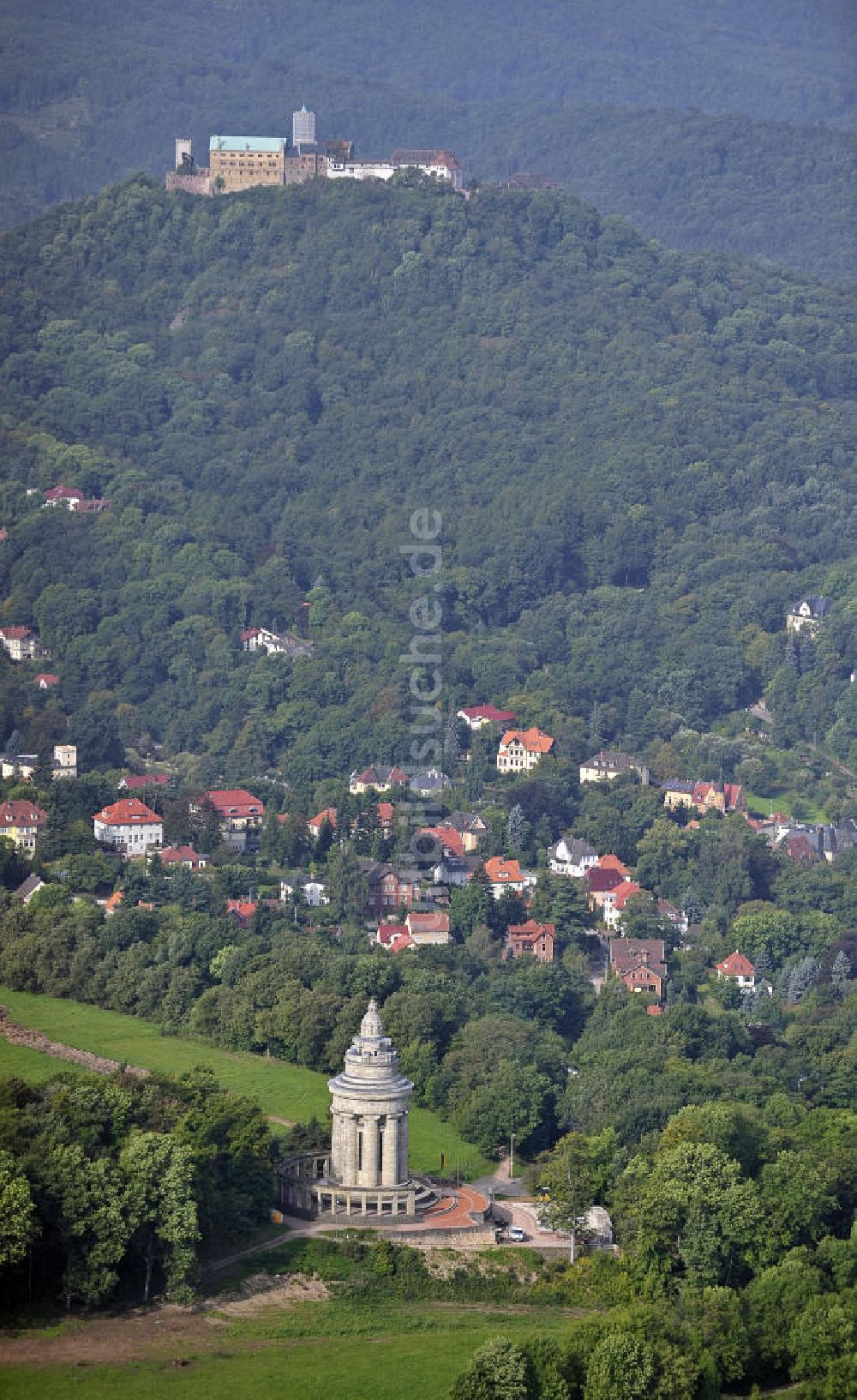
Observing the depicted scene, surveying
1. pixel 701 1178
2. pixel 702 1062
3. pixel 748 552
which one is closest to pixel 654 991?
pixel 702 1062

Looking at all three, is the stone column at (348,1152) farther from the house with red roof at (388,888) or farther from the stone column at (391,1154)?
the house with red roof at (388,888)

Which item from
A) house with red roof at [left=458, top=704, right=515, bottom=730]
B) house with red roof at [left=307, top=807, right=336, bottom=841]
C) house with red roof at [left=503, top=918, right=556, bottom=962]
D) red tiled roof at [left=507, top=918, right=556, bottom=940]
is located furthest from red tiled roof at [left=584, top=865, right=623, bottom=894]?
house with red roof at [left=458, top=704, right=515, bottom=730]

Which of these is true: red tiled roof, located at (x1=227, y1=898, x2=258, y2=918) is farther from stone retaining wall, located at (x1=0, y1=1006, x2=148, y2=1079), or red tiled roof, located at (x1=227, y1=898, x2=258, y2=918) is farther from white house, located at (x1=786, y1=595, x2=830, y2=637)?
white house, located at (x1=786, y1=595, x2=830, y2=637)

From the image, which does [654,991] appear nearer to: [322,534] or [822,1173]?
[822,1173]

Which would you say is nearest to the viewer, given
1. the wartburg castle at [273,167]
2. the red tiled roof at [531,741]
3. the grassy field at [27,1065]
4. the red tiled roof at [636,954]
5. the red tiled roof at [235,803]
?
the grassy field at [27,1065]

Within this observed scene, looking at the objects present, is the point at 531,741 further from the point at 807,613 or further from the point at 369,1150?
the point at 369,1150

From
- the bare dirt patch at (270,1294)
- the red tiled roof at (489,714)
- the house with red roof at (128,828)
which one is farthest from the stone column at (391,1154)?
the red tiled roof at (489,714)
